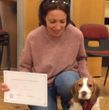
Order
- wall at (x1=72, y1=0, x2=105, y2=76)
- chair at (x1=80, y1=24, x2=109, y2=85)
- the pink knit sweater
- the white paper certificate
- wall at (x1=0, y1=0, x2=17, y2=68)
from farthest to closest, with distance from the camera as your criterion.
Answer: wall at (x1=0, y1=0, x2=17, y2=68) < wall at (x1=72, y1=0, x2=105, y2=76) < chair at (x1=80, y1=24, x2=109, y2=85) < the pink knit sweater < the white paper certificate

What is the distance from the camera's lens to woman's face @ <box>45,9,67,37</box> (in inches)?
73.8

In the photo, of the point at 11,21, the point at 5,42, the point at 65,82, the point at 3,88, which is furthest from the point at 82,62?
the point at 11,21

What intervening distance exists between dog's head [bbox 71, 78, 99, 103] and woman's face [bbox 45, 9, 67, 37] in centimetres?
34

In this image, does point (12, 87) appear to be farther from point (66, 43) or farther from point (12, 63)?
point (12, 63)

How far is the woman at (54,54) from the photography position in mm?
1982

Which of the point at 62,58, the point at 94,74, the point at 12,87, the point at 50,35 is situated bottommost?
the point at 94,74

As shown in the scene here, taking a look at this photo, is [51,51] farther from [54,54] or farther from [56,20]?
[56,20]

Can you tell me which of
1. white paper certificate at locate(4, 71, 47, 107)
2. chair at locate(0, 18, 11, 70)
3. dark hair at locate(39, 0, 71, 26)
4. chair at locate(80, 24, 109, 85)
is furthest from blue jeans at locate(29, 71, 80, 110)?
chair at locate(0, 18, 11, 70)

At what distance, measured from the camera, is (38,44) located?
2021mm

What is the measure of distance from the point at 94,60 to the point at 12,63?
1101 mm

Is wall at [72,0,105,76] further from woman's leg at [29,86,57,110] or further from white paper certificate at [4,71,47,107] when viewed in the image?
white paper certificate at [4,71,47,107]

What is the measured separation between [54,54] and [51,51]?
27mm

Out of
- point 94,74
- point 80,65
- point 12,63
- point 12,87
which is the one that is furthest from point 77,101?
point 12,63

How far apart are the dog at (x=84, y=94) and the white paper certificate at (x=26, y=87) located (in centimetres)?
21
